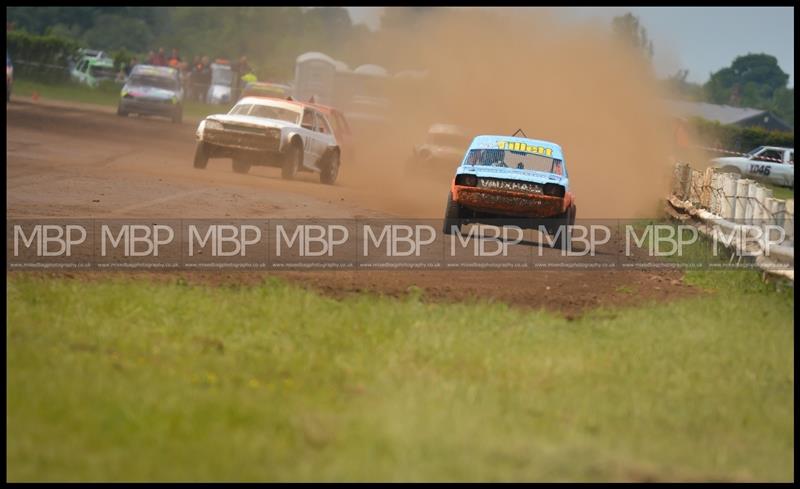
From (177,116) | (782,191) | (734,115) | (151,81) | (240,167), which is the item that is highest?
(734,115)

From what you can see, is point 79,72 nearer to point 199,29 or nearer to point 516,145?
point 516,145

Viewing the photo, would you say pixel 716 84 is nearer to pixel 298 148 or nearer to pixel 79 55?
pixel 79 55

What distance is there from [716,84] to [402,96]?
108 m

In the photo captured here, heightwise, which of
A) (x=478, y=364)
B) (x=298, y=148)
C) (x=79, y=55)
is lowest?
(x=478, y=364)

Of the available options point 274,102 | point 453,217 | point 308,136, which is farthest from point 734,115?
point 453,217

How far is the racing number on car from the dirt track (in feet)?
8.00

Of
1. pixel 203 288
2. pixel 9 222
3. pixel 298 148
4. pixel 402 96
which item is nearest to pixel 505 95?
pixel 402 96

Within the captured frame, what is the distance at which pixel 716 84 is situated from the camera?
145 metres

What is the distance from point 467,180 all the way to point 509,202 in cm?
57

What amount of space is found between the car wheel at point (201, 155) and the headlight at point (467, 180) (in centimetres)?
781

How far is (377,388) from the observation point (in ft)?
24.7

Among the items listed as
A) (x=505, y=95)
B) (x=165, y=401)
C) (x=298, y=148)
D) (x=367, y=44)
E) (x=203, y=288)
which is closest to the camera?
(x=165, y=401)

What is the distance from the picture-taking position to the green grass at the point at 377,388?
6000mm

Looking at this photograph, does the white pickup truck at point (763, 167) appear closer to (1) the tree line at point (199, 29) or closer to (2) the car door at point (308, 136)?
(2) the car door at point (308, 136)
